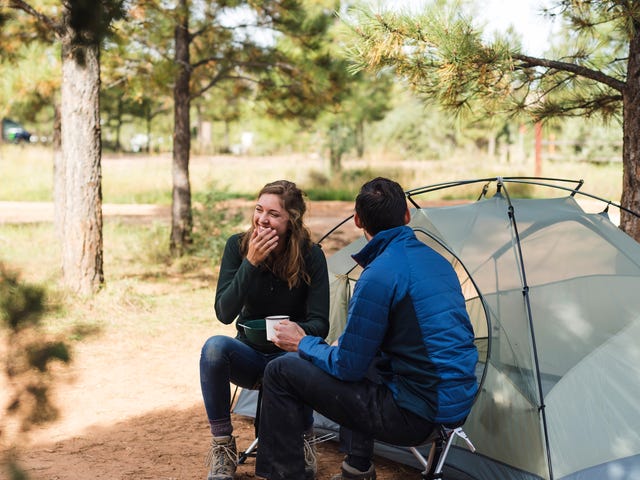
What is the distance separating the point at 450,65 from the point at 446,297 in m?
2.62

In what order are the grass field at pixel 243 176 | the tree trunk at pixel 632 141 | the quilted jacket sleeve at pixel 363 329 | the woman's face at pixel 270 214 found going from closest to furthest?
the quilted jacket sleeve at pixel 363 329 → the woman's face at pixel 270 214 → the tree trunk at pixel 632 141 → the grass field at pixel 243 176

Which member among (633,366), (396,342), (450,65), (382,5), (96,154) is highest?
(382,5)

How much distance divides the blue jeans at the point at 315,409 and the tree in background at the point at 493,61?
2772 millimetres

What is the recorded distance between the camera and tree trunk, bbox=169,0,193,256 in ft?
30.6

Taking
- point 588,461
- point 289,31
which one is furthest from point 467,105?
point 289,31

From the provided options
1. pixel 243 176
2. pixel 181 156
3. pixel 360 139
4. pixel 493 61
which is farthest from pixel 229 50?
pixel 360 139

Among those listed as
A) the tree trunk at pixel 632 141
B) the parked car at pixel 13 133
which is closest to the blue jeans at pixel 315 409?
the tree trunk at pixel 632 141

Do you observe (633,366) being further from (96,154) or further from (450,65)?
(96,154)

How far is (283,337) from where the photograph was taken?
304 centimetres

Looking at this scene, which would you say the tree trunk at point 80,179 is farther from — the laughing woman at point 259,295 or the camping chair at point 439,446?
the camping chair at point 439,446

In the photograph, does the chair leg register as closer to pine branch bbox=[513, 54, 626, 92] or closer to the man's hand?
the man's hand

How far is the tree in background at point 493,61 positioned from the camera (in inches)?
198

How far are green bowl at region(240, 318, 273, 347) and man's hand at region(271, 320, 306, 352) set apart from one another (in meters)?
0.21

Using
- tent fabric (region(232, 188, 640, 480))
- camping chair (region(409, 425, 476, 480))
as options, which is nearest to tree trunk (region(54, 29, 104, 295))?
tent fabric (region(232, 188, 640, 480))
